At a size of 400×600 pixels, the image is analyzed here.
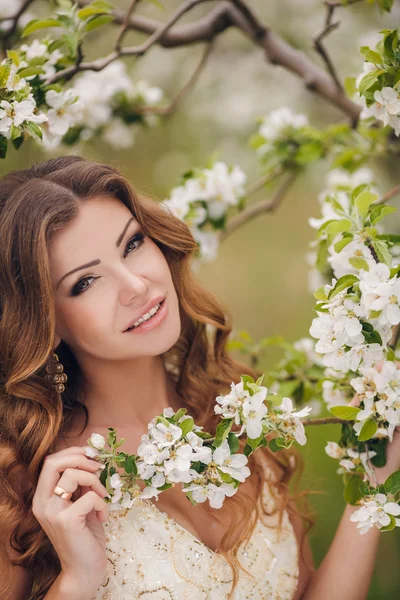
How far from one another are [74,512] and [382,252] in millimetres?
760

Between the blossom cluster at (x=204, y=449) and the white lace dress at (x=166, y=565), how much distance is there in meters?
0.32

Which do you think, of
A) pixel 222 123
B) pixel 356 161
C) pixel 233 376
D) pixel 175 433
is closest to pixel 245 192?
pixel 356 161

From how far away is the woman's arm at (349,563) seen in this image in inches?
68.9

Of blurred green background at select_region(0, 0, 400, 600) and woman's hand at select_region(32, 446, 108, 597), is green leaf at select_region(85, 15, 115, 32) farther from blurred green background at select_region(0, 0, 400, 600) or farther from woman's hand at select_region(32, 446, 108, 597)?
blurred green background at select_region(0, 0, 400, 600)

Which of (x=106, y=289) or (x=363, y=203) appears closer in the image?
(x=363, y=203)

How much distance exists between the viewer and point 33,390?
61.9 inches

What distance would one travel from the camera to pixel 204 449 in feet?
4.07

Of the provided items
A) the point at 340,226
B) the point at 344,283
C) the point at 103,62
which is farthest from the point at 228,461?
the point at 103,62

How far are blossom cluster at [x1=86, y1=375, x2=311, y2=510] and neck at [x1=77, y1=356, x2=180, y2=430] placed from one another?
42cm

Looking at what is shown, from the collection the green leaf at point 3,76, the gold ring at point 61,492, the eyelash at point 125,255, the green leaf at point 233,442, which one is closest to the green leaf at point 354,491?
the green leaf at point 233,442

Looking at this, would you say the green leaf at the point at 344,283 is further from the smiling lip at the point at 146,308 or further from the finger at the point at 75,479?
the finger at the point at 75,479

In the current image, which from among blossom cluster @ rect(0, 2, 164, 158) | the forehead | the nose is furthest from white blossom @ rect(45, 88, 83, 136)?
the nose

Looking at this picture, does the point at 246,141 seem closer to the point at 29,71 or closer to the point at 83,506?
the point at 29,71

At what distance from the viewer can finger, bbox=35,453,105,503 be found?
1343mm
